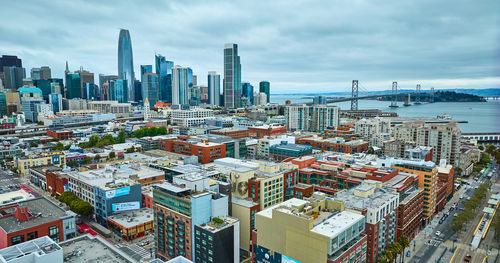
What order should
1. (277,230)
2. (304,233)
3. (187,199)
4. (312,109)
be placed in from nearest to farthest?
(304,233), (277,230), (187,199), (312,109)

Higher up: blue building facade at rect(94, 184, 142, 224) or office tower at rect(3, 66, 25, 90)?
office tower at rect(3, 66, 25, 90)

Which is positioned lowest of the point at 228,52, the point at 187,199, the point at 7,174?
the point at 7,174

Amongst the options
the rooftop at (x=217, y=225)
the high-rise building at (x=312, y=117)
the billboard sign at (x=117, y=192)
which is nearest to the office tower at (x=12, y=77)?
the high-rise building at (x=312, y=117)

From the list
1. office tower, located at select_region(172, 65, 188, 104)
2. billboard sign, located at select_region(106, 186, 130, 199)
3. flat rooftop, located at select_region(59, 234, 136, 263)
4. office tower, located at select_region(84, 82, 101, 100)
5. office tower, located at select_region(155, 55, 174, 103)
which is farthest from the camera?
office tower, located at select_region(155, 55, 174, 103)

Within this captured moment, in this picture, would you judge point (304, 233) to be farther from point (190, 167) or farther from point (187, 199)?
point (190, 167)

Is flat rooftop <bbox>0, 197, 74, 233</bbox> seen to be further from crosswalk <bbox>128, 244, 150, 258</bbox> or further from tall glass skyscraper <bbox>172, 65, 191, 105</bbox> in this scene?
tall glass skyscraper <bbox>172, 65, 191, 105</bbox>

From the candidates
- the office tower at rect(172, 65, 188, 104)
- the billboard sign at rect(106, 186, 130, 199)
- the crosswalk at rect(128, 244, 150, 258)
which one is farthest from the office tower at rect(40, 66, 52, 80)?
the crosswalk at rect(128, 244, 150, 258)

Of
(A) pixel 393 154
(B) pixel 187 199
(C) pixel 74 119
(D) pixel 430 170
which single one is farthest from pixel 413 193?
(C) pixel 74 119

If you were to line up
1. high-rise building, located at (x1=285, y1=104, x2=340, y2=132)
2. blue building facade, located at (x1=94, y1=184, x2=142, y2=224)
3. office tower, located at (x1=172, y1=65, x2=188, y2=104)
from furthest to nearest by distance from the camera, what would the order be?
1. office tower, located at (x1=172, y1=65, x2=188, y2=104)
2. high-rise building, located at (x1=285, y1=104, x2=340, y2=132)
3. blue building facade, located at (x1=94, y1=184, x2=142, y2=224)
